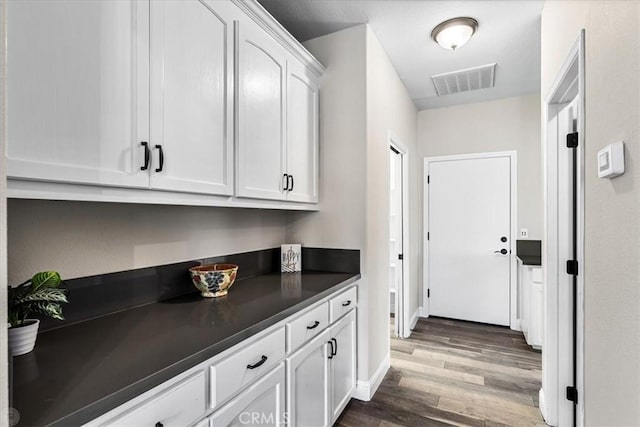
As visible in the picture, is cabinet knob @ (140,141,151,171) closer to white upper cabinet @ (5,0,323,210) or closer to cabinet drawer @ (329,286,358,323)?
white upper cabinet @ (5,0,323,210)

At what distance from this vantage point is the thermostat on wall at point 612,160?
939 millimetres

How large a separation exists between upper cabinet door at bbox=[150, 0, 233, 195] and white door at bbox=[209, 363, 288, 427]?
2.62 feet

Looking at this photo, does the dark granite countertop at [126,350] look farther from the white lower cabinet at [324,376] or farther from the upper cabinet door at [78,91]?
the upper cabinet door at [78,91]

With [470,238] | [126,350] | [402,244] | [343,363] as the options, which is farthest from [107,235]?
[470,238]

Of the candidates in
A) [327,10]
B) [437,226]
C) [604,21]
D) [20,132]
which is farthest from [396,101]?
[20,132]

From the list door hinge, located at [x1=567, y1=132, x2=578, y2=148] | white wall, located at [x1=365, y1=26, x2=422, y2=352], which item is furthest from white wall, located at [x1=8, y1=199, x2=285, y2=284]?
door hinge, located at [x1=567, y1=132, x2=578, y2=148]

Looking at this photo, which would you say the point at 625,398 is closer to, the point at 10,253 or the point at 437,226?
the point at 10,253

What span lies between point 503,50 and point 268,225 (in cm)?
234

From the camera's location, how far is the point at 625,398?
3.06 ft

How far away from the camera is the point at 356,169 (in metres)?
2.26

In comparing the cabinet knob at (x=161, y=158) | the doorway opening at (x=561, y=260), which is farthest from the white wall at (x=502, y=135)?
the cabinet knob at (x=161, y=158)

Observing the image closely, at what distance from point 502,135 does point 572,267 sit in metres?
2.33

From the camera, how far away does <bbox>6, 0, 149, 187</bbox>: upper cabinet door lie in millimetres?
828

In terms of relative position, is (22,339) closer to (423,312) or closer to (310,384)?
(310,384)
